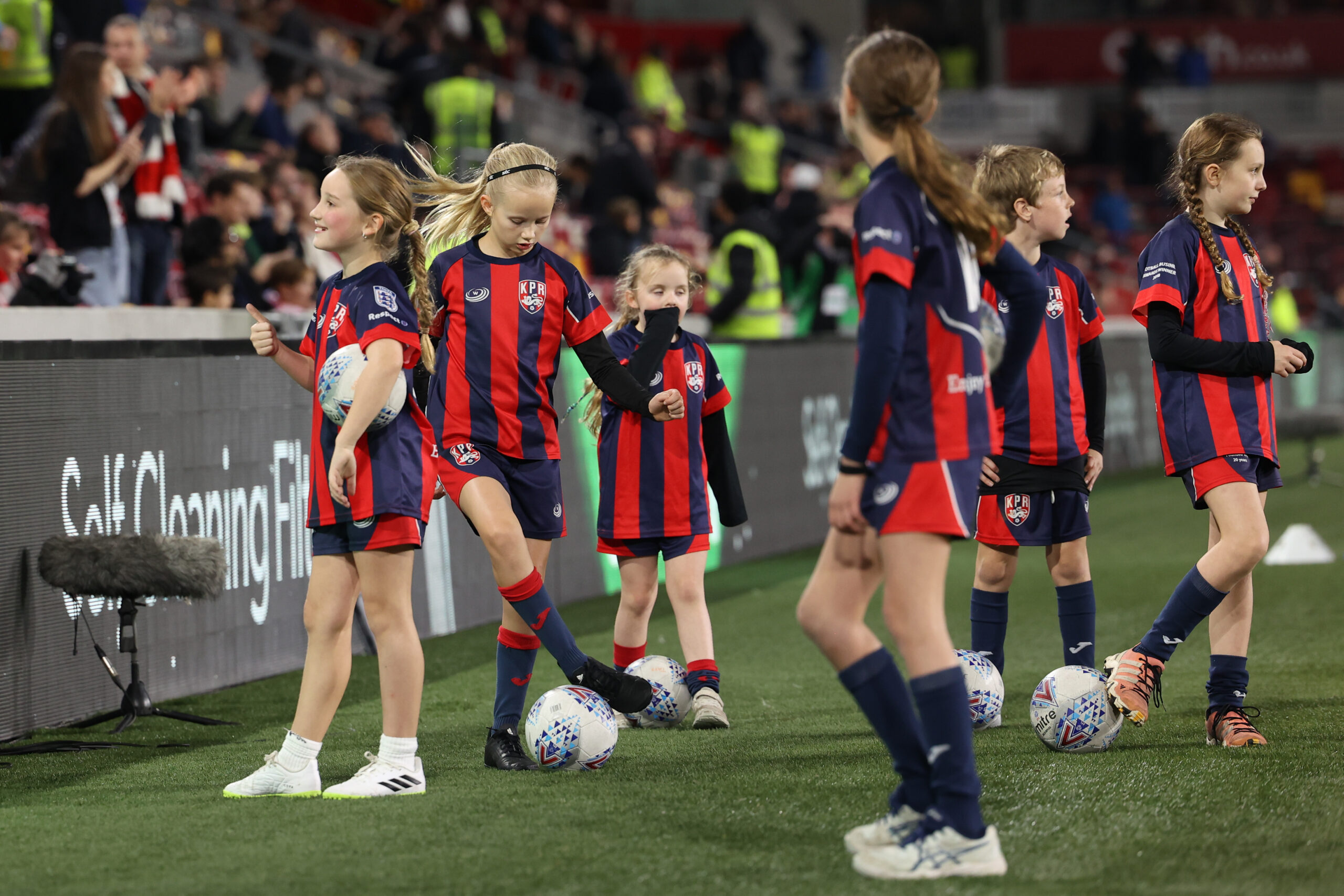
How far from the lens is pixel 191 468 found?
648 cm

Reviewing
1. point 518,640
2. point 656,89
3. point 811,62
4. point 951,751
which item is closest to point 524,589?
point 518,640

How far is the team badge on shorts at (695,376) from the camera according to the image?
6.07 m

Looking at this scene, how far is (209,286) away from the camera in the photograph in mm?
8320

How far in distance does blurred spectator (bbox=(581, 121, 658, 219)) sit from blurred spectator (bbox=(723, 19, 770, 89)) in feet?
43.5

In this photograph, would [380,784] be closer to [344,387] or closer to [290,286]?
[344,387]

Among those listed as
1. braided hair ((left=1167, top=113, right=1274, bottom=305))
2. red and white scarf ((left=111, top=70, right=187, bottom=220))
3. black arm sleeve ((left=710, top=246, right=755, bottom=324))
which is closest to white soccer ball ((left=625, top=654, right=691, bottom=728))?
braided hair ((left=1167, top=113, right=1274, bottom=305))

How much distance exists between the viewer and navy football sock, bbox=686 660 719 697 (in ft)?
19.2

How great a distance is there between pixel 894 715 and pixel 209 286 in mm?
5634

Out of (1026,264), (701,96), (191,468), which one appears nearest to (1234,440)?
(1026,264)

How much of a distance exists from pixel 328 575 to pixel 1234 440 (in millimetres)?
2856

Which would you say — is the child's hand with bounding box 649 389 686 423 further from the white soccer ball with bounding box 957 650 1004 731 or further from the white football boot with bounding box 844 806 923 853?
the white football boot with bounding box 844 806 923 853

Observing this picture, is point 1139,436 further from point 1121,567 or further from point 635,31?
point 635,31

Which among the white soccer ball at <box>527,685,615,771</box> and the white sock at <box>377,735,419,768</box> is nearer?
the white sock at <box>377,735,419,768</box>

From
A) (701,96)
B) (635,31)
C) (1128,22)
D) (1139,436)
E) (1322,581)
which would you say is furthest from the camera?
(1128,22)
